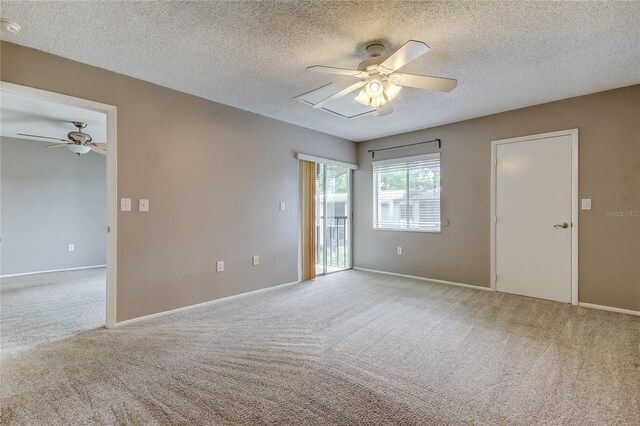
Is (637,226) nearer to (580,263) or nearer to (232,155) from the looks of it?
(580,263)

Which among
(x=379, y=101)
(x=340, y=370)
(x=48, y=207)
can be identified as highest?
(x=379, y=101)

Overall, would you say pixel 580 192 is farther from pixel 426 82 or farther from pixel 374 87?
pixel 374 87

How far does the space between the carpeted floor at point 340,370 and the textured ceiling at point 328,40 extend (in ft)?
7.36

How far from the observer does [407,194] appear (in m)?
5.01

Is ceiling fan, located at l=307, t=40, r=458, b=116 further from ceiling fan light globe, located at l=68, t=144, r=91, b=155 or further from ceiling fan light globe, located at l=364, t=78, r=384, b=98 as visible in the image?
ceiling fan light globe, located at l=68, t=144, r=91, b=155

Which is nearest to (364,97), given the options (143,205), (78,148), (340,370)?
(340,370)

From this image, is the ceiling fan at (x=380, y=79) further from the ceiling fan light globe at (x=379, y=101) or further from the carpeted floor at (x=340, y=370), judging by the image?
the carpeted floor at (x=340, y=370)

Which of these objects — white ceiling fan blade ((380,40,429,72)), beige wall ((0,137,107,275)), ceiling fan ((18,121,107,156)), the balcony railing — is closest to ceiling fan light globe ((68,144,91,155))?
ceiling fan ((18,121,107,156))

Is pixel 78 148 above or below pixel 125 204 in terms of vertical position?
above

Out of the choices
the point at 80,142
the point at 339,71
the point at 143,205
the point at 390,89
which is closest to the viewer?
the point at 339,71

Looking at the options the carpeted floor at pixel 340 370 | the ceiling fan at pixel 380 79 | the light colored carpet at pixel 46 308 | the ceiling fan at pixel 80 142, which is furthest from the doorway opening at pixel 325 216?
the ceiling fan at pixel 80 142

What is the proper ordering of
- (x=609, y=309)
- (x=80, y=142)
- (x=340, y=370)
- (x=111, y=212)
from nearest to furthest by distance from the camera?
1. (x=340, y=370)
2. (x=111, y=212)
3. (x=609, y=309)
4. (x=80, y=142)

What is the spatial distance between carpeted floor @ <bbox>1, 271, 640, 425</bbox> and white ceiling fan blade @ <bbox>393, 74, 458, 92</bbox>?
2088 mm

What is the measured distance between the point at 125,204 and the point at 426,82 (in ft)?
9.76
